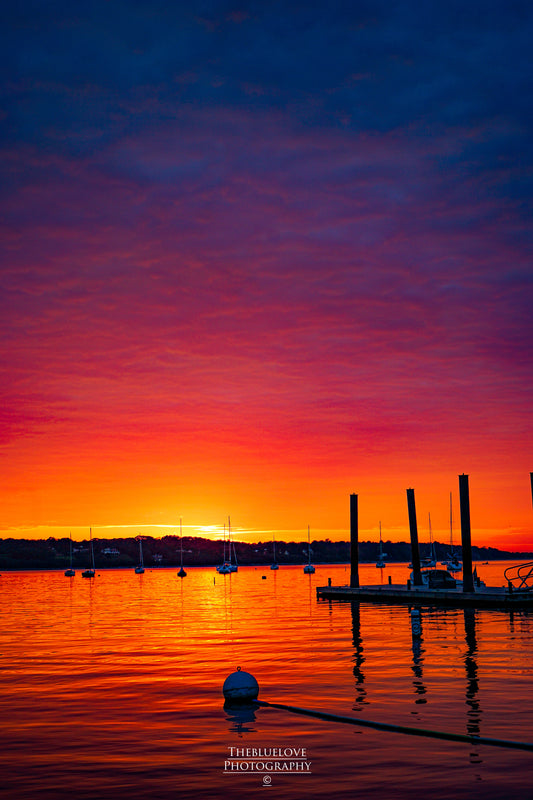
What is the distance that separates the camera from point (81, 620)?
6366cm

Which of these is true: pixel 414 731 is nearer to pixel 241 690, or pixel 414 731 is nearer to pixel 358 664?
pixel 241 690

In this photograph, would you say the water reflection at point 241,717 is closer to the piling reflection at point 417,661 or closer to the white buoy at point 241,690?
the white buoy at point 241,690

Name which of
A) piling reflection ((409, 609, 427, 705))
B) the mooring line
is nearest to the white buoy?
the mooring line

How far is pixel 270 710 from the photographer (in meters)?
23.3

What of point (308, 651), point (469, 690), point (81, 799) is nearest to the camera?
point (81, 799)

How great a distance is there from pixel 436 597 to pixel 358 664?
98.3ft

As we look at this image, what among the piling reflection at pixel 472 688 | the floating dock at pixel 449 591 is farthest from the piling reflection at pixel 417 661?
the floating dock at pixel 449 591

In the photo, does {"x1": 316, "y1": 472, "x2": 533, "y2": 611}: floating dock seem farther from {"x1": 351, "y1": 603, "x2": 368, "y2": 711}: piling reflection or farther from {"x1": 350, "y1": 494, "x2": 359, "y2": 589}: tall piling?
{"x1": 351, "y1": 603, "x2": 368, "y2": 711}: piling reflection

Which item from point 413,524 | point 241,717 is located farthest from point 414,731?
point 413,524

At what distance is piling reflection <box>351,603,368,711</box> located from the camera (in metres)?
24.2

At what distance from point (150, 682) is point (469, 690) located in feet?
38.2

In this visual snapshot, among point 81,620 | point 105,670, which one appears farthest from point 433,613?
point 105,670

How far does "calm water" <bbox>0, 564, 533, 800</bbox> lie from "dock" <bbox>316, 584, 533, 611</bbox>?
440 centimetres

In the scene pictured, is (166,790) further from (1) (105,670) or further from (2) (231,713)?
(1) (105,670)
